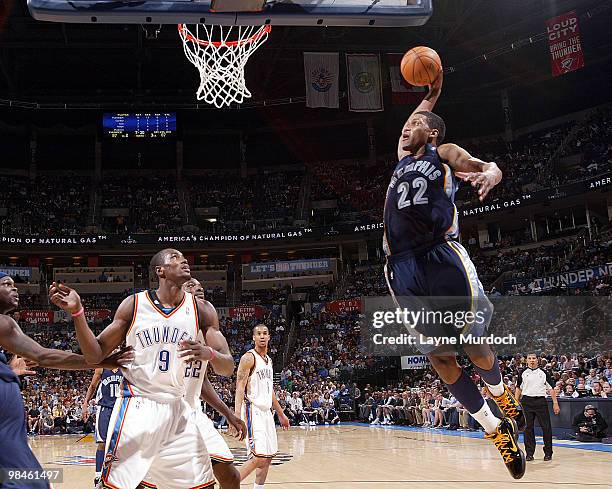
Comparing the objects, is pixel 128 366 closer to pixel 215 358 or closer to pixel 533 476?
pixel 215 358

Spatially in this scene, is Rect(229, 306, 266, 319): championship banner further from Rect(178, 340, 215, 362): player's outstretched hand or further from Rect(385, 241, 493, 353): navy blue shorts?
Rect(385, 241, 493, 353): navy blue shorts

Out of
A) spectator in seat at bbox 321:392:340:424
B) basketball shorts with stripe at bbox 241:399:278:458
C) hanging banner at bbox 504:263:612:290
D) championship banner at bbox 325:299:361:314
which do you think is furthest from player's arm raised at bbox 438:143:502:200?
championship banner at bbox 325:299:361:314

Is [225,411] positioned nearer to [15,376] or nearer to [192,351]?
[192,351]

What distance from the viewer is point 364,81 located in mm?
21484

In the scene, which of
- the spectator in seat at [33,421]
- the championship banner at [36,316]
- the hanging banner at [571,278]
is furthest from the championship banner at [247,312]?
the hanging banner at [571,278]

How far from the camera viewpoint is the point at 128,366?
453cm

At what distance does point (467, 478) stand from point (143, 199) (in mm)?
26354

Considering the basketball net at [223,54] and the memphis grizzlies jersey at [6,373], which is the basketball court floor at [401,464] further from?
the basketball net at [223,54]

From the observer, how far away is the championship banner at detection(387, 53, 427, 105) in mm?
21250

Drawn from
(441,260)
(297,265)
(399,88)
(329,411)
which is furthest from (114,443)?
(297,265)

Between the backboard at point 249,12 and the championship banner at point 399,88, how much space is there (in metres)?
15.6

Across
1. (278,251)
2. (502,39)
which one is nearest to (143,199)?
(278,251)

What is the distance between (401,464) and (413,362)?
1156cm

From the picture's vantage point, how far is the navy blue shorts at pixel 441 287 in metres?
3.46
